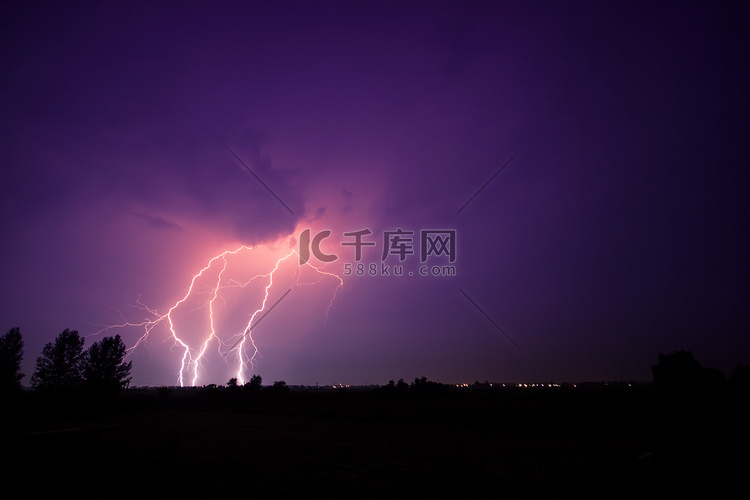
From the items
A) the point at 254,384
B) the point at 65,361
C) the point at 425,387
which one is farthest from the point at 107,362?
the point at 425,387

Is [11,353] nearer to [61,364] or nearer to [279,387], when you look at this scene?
[61,364]

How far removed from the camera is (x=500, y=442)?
14.6m

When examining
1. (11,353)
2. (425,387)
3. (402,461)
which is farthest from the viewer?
(425,387)

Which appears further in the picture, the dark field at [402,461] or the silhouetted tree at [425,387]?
the silhouetted tree at [425,387]

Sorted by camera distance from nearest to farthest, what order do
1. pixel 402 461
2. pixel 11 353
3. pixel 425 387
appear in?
pixel 402 461 → pixel 11 353 → pixel 425 387

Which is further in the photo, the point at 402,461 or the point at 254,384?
the point at 254,384

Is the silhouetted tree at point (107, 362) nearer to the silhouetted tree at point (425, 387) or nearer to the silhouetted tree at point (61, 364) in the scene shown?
the silhouetted tree at point (61, 364)

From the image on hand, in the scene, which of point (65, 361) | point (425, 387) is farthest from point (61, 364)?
point (425, 387)

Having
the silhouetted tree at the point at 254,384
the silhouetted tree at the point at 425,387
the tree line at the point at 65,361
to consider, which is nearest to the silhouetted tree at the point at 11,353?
the tree line at the point at 65,361

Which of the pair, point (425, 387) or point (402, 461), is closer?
point (402, 461)

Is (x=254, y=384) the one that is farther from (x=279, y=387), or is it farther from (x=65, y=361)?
(x=65, y=361)

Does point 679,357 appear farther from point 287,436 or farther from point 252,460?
point 287,436

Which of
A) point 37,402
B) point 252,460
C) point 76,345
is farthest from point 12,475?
point 76,345

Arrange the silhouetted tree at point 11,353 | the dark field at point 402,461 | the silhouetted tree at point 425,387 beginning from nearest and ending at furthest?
the dark field at point 402,461 < the silhouetted tree at point 11,353 < the silhouetted tree at point 425,387
